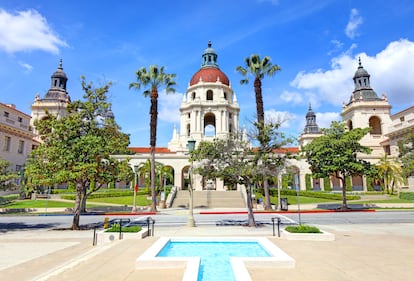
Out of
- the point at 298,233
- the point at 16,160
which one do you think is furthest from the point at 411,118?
the point at 16,160

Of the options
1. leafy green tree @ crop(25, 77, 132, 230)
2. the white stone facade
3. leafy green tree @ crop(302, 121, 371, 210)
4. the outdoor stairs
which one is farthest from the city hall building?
leafy green tree @ crop(25, 77, 132, 230)

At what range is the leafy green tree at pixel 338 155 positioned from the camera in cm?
3066

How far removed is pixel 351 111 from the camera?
62375 millimetres

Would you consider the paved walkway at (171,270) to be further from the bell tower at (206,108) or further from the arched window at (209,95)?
the arched window at (209,95)

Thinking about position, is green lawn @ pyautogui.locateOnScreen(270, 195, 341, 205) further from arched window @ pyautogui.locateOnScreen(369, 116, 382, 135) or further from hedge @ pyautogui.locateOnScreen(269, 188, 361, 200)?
arched window @ pyautogui.locateOnScreen(369, 116, 382, 135)

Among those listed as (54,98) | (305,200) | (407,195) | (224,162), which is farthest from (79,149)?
(54,98)

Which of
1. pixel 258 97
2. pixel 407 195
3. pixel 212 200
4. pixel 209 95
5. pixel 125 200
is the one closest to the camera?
pixel 258 97

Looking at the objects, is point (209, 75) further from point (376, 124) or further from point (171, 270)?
point (171, 270)

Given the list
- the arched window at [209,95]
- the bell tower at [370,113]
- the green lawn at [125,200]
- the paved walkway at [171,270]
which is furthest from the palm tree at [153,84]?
the bell tower at [370,113]

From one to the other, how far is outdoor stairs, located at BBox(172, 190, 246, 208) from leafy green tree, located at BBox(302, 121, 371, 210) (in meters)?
10.9

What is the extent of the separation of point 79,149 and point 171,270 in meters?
12.1

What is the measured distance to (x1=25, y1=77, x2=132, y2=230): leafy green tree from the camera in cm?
1692

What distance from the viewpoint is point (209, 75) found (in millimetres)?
65125

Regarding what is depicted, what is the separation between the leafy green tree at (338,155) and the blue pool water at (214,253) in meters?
23.2
